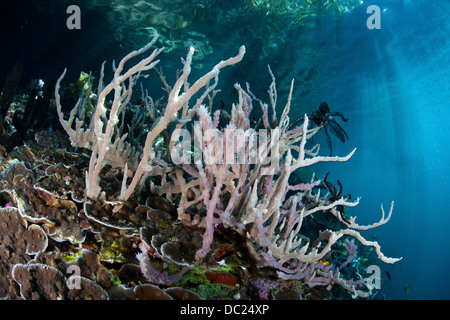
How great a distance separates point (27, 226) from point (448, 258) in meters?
130

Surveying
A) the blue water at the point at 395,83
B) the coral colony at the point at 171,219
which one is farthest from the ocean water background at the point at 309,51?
the coral colony at the point at 171,219

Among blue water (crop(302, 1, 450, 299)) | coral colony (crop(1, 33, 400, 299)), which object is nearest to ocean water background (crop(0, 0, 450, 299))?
blue water (crop(302, 1, 450, 299))

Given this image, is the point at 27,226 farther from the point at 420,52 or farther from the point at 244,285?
the point at 420,52

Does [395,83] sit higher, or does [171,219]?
[395,83]

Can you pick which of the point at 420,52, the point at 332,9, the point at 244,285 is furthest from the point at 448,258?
the point at 244,285

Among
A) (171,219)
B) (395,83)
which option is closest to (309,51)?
(395,83)

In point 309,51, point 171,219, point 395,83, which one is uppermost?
point 309,51

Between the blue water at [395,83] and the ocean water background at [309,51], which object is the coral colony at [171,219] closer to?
the ocean water background at [309,51]

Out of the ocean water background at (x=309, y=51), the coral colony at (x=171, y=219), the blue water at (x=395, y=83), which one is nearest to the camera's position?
the coral colony at (x=171, y=219)

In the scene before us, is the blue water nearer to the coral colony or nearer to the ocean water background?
the ocean water background

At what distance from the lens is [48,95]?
4.81 m

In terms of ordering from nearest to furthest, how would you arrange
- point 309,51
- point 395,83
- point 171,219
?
point 171,219
point 309,51
point 395,83

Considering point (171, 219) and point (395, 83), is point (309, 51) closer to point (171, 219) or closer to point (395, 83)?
point (395, 83)

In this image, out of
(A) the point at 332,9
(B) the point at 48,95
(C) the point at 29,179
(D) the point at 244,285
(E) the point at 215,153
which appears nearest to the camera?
(E) the point at 215,153
